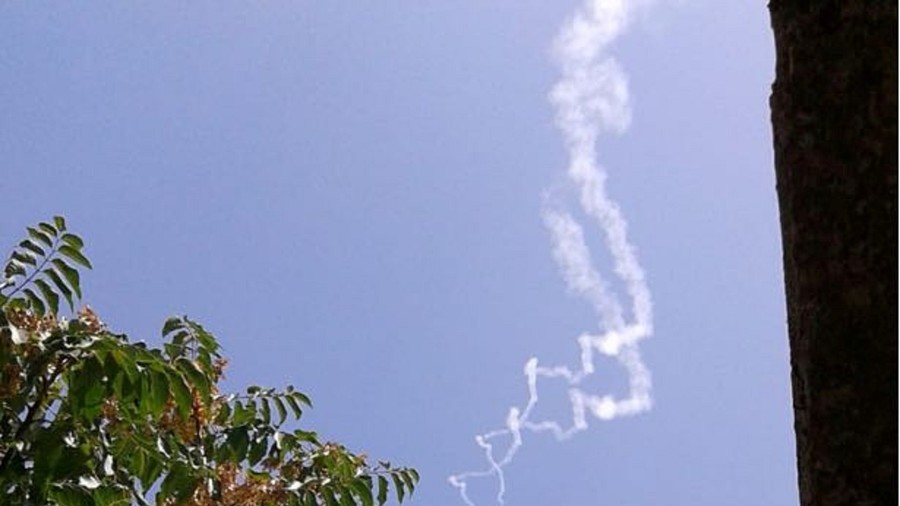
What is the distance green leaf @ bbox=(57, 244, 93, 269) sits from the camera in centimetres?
400

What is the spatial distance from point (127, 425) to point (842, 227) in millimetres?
3009

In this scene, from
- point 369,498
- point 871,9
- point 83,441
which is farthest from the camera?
point 369,498

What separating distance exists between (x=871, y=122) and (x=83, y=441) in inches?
106

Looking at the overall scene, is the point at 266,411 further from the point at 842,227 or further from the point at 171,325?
the point at 842,227

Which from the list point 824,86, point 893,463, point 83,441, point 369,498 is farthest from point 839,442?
point 369,498

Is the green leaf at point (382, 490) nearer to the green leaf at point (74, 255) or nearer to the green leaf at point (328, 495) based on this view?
the green leaf at point (328, 495)

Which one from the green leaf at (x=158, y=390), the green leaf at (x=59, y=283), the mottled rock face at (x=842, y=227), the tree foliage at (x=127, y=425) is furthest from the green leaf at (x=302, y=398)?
the mottled rock face at (x=842, y=227)

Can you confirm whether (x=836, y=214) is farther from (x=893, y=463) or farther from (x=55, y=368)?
(x=55, y=368)

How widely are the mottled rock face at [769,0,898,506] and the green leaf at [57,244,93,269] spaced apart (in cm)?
336

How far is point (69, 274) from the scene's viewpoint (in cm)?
392

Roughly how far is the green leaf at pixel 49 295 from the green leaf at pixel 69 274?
0.28ft

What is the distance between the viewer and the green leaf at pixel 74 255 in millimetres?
3998

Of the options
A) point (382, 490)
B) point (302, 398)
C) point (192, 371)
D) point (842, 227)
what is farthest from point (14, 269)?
point (842, 227)

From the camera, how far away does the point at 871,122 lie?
3.10 ft
